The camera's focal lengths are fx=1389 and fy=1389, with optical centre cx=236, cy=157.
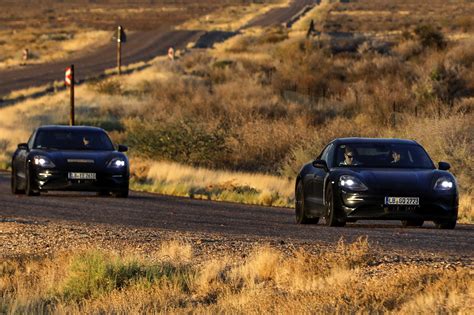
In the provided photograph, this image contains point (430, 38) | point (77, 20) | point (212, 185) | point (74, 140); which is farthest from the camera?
point (77, 20)

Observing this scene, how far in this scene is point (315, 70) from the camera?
64.3 meters

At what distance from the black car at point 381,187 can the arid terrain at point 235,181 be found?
346 mm

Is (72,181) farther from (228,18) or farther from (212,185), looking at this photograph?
(228,18)

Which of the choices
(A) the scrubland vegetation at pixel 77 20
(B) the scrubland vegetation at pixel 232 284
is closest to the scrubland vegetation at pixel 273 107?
(B) the scrubland vegetation at pixel 232 284

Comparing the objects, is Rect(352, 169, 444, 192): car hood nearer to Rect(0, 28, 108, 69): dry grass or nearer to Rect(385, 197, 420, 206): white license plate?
Rect(385, 197, 420, 206): white license plate

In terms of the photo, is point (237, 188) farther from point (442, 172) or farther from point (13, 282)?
point (13, 282)

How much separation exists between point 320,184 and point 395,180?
3.99ft

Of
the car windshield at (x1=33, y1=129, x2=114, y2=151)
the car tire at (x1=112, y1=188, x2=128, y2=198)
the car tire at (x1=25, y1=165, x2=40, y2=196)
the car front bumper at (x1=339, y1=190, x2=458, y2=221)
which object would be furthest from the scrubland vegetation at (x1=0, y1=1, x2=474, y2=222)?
the car front bumper at (x1=339, y1=190, x2=458, y2=221)

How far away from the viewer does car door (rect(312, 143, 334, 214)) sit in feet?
64.3

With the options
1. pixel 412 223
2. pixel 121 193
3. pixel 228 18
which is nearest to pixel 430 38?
pixel 121 193

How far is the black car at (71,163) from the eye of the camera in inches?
996

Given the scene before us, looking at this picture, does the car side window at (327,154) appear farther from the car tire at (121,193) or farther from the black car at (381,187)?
the car tire at (121,193)

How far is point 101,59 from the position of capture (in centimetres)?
9025

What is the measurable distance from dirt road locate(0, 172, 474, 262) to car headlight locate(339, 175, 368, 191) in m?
0.62
